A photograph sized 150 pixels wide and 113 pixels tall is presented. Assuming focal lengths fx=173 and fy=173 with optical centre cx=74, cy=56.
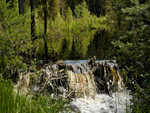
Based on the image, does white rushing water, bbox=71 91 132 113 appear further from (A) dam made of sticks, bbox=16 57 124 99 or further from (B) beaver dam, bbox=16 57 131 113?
(A) dam made of sticks, bbox=16 57 124 99

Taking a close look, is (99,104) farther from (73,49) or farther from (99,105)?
(73,49)

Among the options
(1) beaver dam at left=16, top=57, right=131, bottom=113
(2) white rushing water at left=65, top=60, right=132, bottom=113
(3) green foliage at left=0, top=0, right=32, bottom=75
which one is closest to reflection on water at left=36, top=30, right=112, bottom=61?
(1) beaver dam at left=16, top=57, right=131, bottom=113

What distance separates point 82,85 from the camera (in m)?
6.46

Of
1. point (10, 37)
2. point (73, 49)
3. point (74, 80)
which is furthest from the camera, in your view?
point (73, 49)

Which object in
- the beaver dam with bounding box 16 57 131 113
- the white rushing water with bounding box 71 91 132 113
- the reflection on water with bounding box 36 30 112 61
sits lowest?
the white rushing water with bounding box 71 91 132 113

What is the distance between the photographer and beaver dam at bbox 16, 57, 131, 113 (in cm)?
560

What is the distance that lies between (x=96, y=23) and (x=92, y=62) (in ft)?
79.2

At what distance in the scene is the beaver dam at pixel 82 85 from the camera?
18.4 ft

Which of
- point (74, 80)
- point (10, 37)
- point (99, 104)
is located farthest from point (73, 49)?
point (10, 37)

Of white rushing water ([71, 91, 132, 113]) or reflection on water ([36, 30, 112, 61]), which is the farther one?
reflection on water ([36, 30, 112, 61])

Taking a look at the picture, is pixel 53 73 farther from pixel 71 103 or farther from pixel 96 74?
pixel 96 74

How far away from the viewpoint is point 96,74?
7.24 m

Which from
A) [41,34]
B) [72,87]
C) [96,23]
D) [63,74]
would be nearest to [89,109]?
[72,87]

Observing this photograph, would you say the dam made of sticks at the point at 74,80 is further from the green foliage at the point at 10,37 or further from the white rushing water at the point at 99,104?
the green foliage at the point at 10,37
